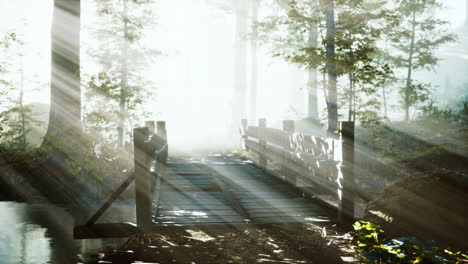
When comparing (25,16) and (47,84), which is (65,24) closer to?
(47,84)

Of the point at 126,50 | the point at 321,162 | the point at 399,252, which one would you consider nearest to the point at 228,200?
the point at 321,162

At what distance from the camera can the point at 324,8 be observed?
13.2 meters

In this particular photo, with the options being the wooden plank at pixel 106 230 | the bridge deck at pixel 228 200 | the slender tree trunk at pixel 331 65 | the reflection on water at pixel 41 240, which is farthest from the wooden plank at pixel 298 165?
the reflection on water at pixel 41 240

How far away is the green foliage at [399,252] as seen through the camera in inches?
215

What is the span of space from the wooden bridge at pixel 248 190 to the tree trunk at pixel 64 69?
5212 mm

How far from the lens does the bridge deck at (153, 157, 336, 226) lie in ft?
24.6

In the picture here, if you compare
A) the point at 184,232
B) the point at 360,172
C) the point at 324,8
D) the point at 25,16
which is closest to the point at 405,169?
the point at 360,172

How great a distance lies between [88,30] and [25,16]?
10.7 ft

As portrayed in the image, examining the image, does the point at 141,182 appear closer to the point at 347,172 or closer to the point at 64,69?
the point at 347,172

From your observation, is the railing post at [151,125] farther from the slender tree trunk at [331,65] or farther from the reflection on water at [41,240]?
the slender tree trunk at [331,65]

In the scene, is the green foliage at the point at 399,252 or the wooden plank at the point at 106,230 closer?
the green foliage at the point at 399,252

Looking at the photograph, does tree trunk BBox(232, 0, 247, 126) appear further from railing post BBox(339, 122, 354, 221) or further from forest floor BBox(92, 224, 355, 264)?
railing post BBox(339, 122, 354, 221)

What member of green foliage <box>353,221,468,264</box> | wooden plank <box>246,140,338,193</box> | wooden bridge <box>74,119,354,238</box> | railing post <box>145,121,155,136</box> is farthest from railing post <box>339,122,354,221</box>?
railing post <box>145,121,155,136</box>

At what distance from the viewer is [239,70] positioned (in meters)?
33.6
